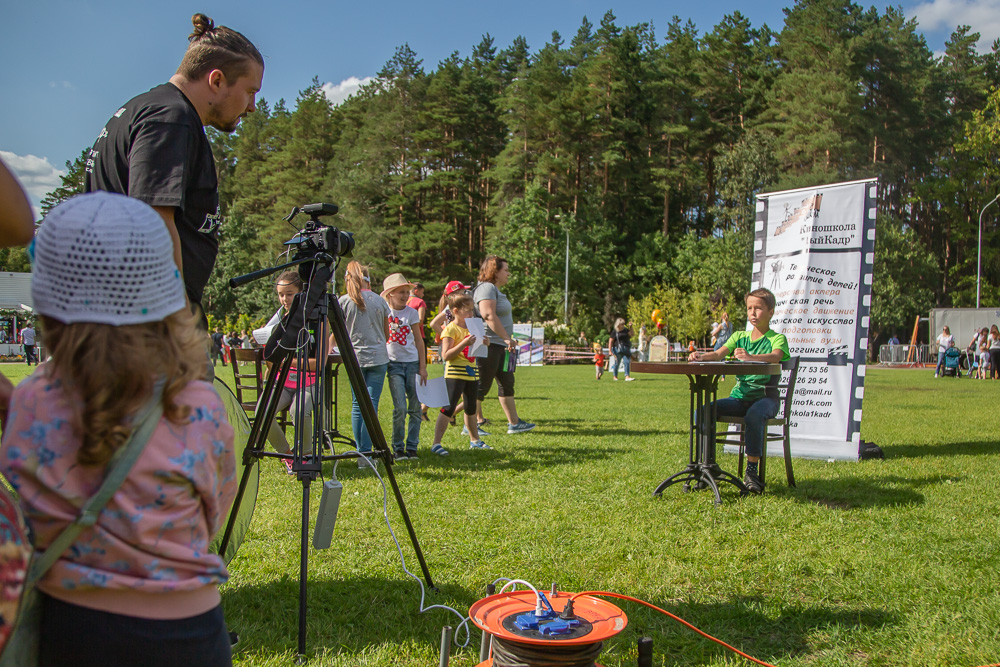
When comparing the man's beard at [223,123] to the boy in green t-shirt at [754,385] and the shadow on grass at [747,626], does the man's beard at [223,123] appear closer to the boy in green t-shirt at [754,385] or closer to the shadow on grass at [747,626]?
the shadow on grass at [747,626]

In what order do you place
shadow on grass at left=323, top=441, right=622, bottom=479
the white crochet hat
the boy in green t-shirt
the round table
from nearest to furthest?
the white crochet hat < the round table < the boy in green t-shirt < shadow on grass at left=323, top=441, right=622, bottom=479

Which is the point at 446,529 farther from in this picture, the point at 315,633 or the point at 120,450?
the point at 120,450

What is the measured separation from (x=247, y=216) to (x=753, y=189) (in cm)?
4155

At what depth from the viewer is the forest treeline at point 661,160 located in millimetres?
47156

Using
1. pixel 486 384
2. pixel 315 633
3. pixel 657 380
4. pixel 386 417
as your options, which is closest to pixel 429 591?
pixel 315 633

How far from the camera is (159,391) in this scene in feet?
4.43

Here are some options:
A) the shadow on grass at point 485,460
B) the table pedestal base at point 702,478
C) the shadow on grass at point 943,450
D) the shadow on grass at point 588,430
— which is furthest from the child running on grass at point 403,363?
the shadow on grass at point 943,450

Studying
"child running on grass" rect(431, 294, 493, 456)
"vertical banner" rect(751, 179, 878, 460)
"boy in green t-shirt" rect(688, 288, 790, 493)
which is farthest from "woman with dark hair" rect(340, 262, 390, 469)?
"vertical banner" rect(751, 179, 878, 460)

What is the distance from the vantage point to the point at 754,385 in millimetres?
5934

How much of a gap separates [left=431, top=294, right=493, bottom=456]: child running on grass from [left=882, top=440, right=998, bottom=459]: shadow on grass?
4.26m

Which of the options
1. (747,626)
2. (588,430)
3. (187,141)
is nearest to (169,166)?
(187,141)

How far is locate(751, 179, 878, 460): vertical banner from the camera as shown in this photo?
293 inches

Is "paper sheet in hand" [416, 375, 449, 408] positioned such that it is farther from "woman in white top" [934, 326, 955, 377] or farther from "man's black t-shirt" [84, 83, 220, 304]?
"woman in white top" [934, 326, 955, 377]

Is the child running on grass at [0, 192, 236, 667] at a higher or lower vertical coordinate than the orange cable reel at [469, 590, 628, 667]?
higher
